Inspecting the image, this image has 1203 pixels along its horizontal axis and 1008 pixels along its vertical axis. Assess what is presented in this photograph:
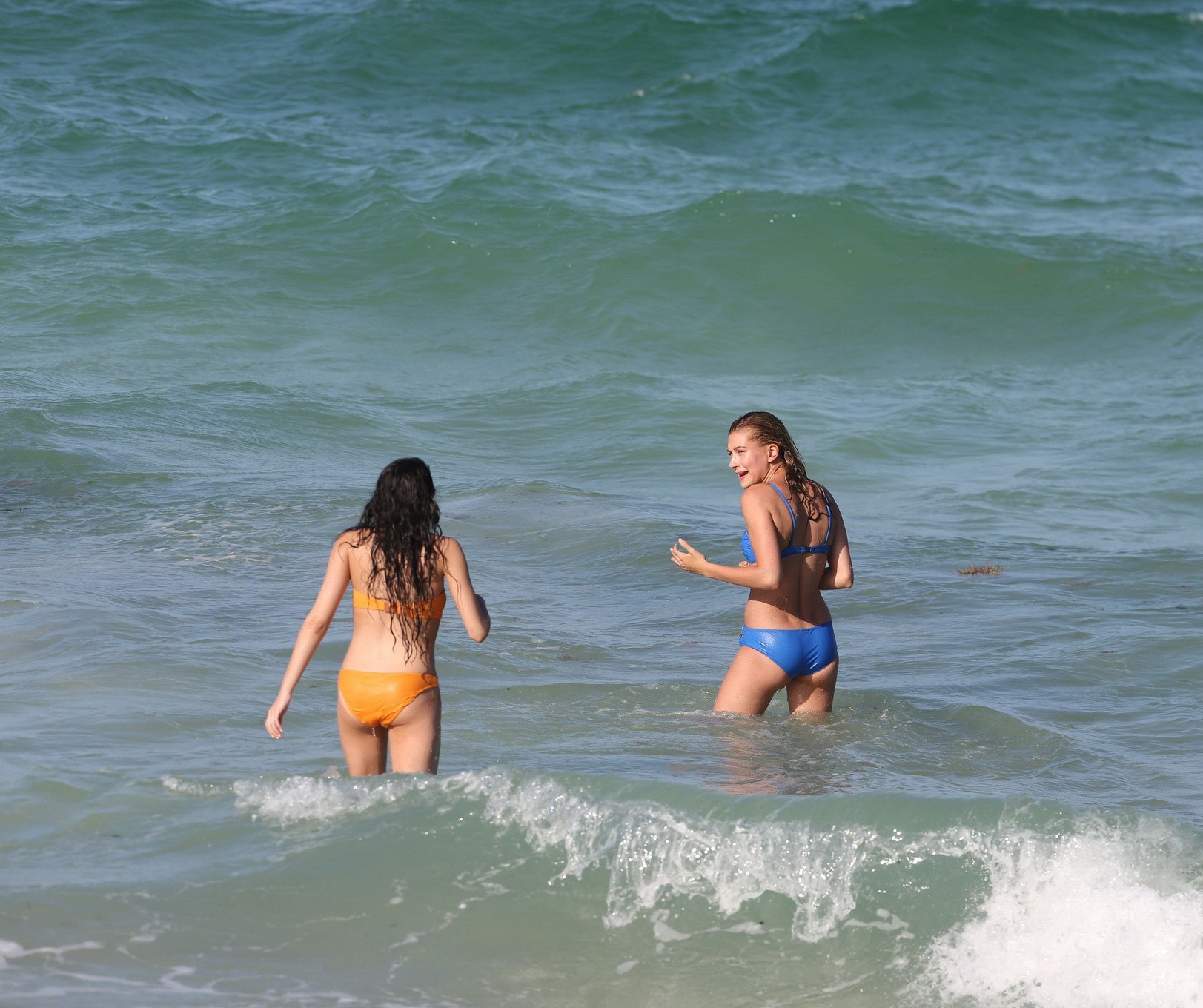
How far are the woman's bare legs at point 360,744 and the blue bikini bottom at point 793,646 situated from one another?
64.0 inches

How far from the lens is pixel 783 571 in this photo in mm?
5715

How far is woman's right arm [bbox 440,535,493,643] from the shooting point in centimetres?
468

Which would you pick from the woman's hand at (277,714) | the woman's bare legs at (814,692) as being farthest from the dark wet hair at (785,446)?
the woman's hand at (277,714)

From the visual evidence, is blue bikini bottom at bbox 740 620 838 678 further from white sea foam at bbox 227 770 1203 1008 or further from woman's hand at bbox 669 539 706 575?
white sea foam at bbox 227 770 1203 1008

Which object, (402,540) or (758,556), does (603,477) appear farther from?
(402,540)

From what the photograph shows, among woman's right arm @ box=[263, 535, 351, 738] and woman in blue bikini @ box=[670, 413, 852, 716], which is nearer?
woman's right arm @ box=[263, 535, 351, 738]

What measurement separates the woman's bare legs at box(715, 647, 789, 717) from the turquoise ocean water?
0.12 metres

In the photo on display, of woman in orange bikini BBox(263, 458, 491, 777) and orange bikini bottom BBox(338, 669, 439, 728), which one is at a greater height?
woman in orange bikini BBox(263, 458, 491, 777)

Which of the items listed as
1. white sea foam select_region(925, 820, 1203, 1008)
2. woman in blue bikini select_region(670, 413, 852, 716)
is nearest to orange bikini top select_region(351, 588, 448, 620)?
woman in blue bikini select_region(670, 413, 852, 716)

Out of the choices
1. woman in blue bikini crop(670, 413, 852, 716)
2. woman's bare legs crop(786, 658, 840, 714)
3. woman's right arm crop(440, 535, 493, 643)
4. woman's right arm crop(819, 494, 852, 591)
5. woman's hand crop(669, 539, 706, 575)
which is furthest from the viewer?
woman's bare legs crop(786, 658, 840, 714)

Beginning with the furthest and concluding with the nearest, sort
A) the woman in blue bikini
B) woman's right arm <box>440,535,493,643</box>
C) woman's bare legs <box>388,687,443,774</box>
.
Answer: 1. the woman in blue bikini
2. woman's bare legs <box>388,687,443,774</box>
3. woman's right arm <box>440,535,493,643</box>

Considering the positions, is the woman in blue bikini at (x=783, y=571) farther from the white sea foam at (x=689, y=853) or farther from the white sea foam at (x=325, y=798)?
the white sea foam at (x=325, y=798)

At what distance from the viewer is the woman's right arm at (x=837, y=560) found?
226 inches

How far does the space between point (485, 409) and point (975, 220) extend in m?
9.51
